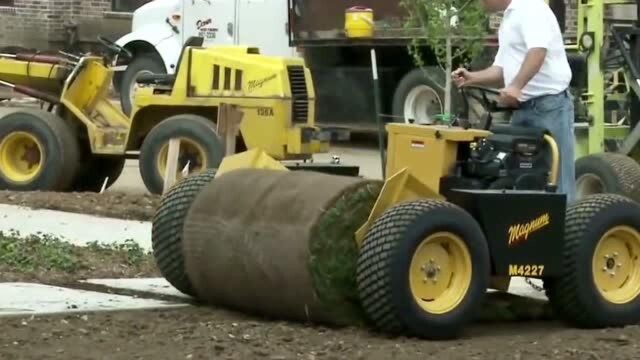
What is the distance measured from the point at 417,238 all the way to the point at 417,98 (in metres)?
11.7

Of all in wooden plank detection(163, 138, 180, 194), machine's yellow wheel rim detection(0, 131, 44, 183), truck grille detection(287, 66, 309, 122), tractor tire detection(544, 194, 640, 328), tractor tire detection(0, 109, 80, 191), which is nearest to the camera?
tractor tire detection(544, 194, 640, 328)

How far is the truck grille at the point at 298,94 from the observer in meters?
12.9

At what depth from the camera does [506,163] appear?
7324 millimetres

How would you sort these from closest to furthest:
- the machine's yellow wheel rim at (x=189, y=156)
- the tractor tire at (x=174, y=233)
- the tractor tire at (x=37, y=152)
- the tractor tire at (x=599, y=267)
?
the tractor tire at (x=599, y=267) < the tractor tire at (x=174, y=233) < the machine's yellow wheel rim at (x=189, y=156) < the tractor tire at (x=37, y=152)

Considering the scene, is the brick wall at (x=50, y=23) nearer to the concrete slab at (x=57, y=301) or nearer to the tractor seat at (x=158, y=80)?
the tractor seat at (x=158, y=80)

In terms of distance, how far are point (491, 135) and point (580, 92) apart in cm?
501

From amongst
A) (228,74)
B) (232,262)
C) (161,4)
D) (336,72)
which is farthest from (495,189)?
(161,4)

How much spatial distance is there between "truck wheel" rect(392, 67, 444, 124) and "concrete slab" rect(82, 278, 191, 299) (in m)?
9.65

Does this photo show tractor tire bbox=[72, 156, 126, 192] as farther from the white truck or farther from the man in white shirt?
the man in white shirt

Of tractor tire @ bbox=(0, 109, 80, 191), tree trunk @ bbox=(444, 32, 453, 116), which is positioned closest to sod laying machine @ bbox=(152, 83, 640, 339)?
tractor tire @ bbox=(0, 109, 80, 191)

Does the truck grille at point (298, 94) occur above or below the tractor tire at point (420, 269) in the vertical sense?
above

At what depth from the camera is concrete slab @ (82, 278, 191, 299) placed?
8125mm

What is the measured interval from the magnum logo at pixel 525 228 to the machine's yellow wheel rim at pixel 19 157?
716 centimetres

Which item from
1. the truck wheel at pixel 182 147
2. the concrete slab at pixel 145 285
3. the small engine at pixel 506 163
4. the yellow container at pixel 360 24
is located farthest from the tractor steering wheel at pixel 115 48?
the small engine at pixel 506 163
